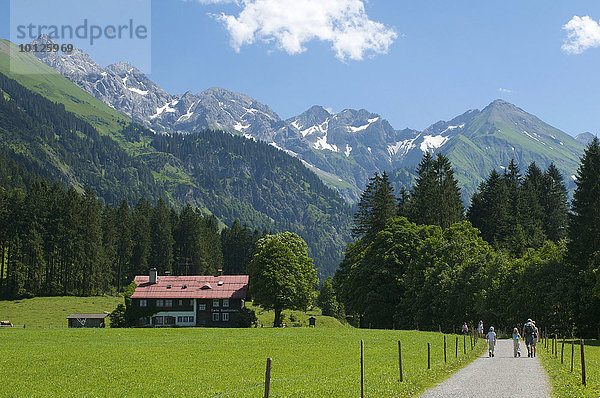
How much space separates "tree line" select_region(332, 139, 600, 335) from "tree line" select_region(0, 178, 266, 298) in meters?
55.7

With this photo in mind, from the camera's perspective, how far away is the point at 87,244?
12244cm

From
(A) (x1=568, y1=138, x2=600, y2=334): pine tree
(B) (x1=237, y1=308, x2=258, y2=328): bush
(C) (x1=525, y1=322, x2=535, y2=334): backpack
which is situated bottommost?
(B) (x1=237, y1=308, x2=258, y2=328): bush

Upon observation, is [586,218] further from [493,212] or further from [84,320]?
[84,320]

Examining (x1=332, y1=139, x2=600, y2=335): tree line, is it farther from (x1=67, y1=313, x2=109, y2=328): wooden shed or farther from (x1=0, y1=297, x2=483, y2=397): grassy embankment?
(x1=67, y1=313, x2=109, y2=328): wooden shed

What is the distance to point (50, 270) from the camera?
117562mm

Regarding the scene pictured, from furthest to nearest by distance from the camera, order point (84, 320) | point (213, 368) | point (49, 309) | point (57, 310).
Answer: point (49, 309)
point (57, 310)
point (84, 320)
point (213, 368)

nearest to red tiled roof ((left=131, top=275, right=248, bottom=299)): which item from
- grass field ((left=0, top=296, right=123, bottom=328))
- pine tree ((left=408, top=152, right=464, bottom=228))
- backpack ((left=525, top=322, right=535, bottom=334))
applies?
grass field ((left=0, top=296, right=123, bottom=328))

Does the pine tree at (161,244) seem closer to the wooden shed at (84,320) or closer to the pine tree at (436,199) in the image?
the wooden shed at (84,320)

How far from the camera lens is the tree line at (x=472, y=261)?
64250 mm

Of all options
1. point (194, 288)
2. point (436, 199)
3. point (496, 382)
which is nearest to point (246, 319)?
point (194, 288)

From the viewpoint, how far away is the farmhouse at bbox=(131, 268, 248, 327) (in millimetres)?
100188

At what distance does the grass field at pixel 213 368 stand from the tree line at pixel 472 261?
22.7m

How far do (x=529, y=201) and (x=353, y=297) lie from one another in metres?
44.1

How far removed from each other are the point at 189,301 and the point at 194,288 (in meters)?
3.09
